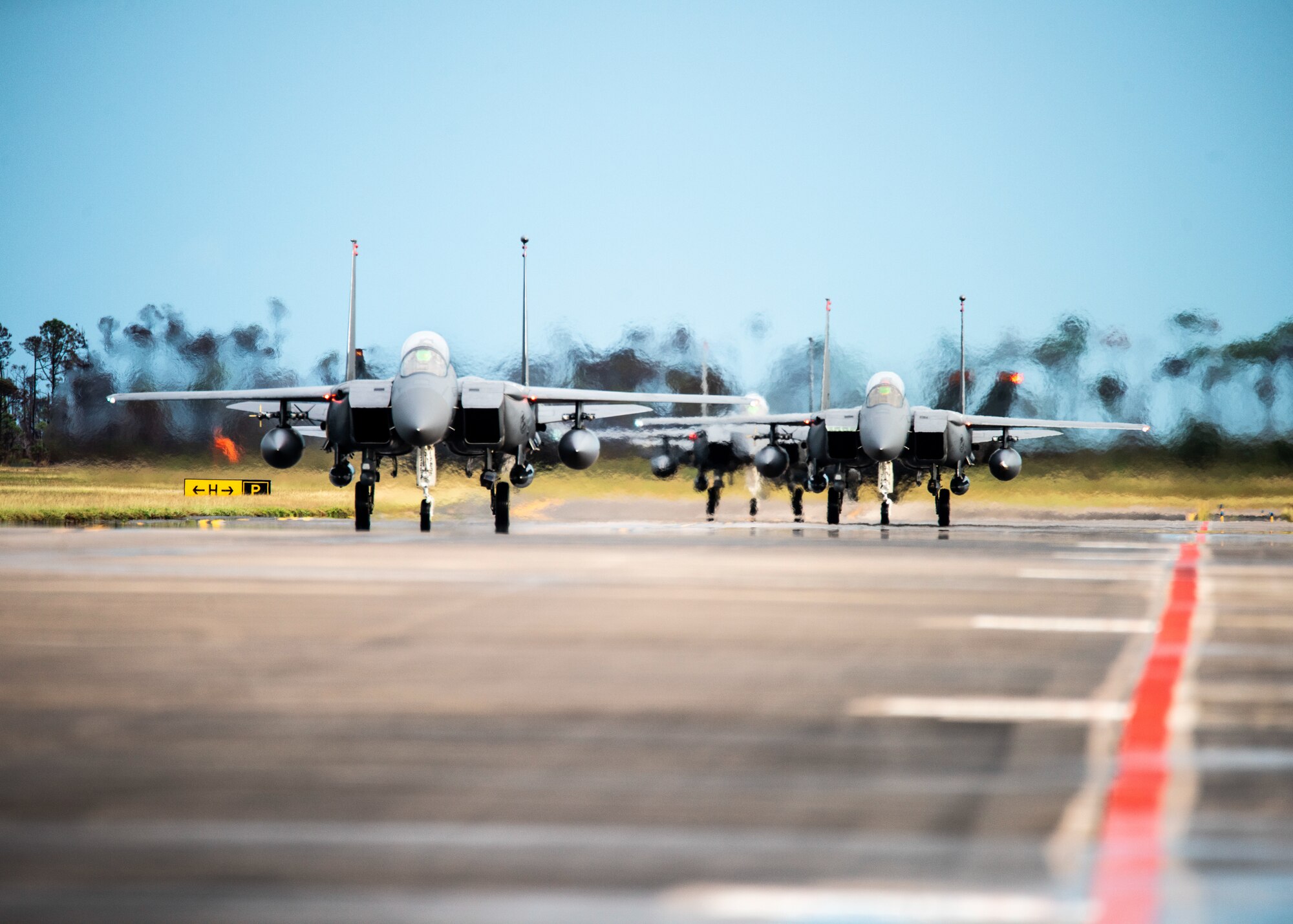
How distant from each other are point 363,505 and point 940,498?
41.4 feet

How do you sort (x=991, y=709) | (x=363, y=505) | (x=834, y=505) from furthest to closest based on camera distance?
1. (x=834, y=505)
2. (x=363, y=505)
3. (x=991, y=709)

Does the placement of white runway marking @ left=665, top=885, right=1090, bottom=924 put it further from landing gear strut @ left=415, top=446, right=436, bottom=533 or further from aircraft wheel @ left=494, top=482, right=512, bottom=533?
aircraft wheel @ left=494, top=482, right=512, bottom=533

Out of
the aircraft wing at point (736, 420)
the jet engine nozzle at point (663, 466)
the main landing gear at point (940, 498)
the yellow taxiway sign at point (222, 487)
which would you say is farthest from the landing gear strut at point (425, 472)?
the jet engine nozzle at point (663, 466)

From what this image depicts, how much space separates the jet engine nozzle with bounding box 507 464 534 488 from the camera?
26.6m

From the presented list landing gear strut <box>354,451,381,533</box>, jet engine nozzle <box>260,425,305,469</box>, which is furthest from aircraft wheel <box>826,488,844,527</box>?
jet engine nozzle <box>260,425,305,469</box>

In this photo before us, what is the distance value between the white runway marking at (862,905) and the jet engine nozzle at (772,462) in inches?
1199

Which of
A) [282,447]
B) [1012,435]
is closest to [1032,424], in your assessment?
[1012,435]

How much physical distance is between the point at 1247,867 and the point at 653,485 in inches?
1427

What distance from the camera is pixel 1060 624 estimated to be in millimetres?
10156

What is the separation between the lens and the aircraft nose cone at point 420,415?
939 inches

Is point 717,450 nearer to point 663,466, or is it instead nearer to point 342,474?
point 663,466

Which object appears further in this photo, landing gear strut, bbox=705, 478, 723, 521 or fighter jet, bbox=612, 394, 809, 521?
landing gear strut, bbox=705, 478, 723, 521

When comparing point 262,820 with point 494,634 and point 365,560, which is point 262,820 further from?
point 365,560

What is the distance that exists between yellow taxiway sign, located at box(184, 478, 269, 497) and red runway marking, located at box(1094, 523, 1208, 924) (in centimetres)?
2809
